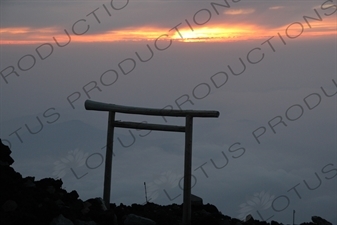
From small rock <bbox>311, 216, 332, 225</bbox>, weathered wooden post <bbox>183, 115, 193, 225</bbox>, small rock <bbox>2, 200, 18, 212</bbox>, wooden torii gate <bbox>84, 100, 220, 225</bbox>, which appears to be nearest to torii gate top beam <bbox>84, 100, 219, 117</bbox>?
wooden torii gate <bbox>84, 100, 220, 225</bbox>

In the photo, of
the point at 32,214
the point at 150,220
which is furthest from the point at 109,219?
the point at 32,214

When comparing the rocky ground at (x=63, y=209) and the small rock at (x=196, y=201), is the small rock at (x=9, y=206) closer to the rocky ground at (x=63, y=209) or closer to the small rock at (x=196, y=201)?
the rocky ground at (x=63, y=209)

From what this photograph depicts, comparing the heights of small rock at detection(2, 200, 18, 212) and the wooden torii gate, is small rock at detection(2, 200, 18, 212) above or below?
below

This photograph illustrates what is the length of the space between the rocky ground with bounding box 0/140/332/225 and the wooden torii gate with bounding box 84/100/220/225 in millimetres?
387

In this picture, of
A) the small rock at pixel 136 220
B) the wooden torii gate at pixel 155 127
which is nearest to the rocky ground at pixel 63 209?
the small rock at pixel 136 220

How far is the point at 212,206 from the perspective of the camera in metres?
10.0

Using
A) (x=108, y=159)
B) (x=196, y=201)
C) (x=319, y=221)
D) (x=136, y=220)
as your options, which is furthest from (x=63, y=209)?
(x=319, y=221)

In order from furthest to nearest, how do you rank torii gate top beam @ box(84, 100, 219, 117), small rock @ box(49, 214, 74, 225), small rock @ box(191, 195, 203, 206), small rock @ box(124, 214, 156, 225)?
1. small rock @ box(191, 195, 203, 206)
2. torii gate top beam @ box(84, 100, 219, 117)
3. small rock @ box(124, 214, 156, 225)
4. small rock @ box(49, 214, 74, 225)

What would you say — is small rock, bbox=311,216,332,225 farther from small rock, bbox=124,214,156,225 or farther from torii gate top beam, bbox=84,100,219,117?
small rock, bbox=124,214,156,225

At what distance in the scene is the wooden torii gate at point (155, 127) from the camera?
8.63 m

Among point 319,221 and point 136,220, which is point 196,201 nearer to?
point 136,220

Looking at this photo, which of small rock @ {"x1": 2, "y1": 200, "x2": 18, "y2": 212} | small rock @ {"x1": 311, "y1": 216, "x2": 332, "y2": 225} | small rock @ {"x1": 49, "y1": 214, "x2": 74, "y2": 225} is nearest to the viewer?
small rock @ {"x1": 49, "y1": 214, "x2": 74, "y2": 225}

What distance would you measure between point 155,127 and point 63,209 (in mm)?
1841

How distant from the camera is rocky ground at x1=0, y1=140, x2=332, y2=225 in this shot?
7848mm
